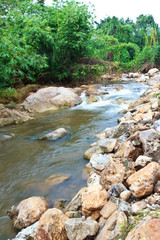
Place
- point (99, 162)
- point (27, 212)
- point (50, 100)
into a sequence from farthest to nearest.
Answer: point (50, 100) < point (99, 162) < point (27, 212)

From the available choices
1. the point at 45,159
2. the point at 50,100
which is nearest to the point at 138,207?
the point at 45,159

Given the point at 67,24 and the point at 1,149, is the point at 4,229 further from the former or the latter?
the point at 67,24

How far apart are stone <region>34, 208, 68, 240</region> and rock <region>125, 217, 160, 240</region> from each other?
834 mm

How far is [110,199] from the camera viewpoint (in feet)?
6.33

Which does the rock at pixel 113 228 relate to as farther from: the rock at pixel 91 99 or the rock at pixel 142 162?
the rock at pixel 91 99

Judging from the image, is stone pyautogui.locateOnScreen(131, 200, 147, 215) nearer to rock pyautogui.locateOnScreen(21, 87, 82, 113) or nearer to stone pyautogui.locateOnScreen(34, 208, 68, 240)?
stone pyautogui.locateOnScreen(34, 208, 68, 240)

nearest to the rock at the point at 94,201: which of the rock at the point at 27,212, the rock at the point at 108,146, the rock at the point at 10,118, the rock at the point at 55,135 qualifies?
the rock at the point at 27,212

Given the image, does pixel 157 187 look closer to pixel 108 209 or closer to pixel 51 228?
pixel 108 209

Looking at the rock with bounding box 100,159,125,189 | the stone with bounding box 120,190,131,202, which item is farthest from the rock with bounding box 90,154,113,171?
the stone with bounding box 120,190,131,202

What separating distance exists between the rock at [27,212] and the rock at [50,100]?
598cm

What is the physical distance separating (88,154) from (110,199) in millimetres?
1843

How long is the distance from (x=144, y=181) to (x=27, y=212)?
142 cm

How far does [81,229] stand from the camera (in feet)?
5.56

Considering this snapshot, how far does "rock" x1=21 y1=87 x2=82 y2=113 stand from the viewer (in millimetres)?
8172
